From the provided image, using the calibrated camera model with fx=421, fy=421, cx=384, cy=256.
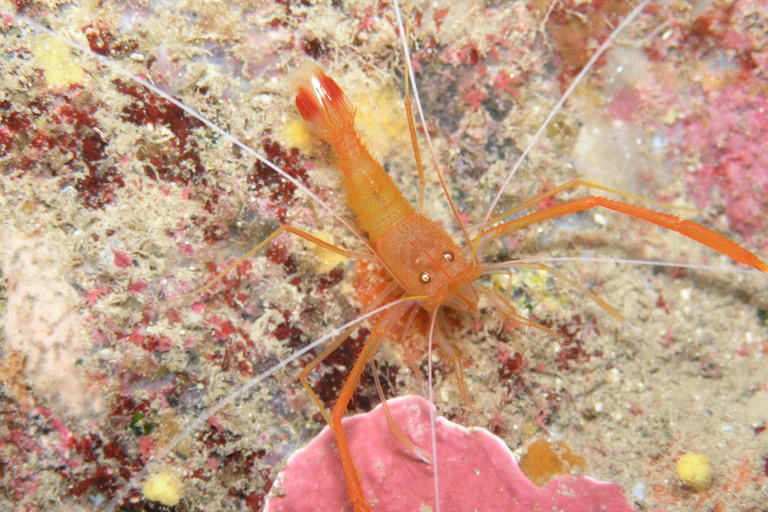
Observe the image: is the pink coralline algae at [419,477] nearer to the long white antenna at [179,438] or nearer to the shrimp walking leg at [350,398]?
the shrimp walking leg at [350,398]

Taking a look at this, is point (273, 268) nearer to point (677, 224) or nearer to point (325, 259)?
point (325, 259)

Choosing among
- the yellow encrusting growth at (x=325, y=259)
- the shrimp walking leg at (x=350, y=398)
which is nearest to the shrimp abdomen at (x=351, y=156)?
the yellow encrusting growth at (x=325, y=259)

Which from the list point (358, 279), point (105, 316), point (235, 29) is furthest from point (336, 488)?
point (235, 29)

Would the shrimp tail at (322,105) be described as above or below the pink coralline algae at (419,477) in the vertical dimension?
above

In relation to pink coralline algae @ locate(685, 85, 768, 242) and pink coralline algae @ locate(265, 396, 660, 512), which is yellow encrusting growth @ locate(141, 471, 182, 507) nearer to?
pink coralline algae @ locate(265, 396, 660, 512)

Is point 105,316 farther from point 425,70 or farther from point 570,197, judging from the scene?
point 570,197

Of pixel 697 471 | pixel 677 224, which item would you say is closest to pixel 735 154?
pixel 677 224

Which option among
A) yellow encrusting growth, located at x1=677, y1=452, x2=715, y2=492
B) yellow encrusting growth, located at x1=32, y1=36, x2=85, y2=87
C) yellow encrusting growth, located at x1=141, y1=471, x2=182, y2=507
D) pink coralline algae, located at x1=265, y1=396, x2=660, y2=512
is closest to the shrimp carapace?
pink coralline algae, located at x1=265, y1=396, x2=660, y2=512
